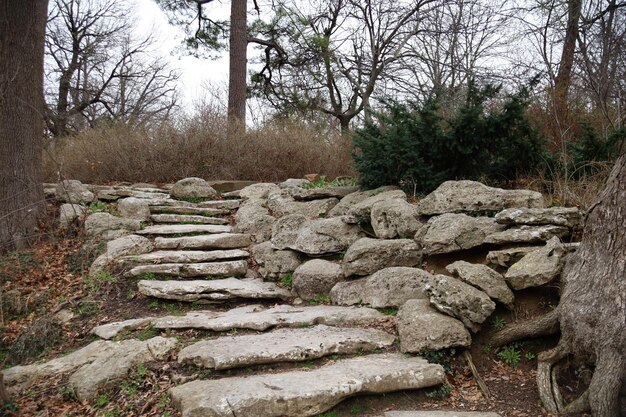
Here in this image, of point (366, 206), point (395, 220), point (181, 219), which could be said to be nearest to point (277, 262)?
point (366, 206)

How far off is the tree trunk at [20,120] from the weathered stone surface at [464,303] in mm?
5714

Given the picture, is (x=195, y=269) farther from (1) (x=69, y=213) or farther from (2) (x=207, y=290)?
(1) (x=69, y=213)

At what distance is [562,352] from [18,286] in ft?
19.0

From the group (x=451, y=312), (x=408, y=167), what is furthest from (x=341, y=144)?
(x=451, y=312)

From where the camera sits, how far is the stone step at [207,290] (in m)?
4.92

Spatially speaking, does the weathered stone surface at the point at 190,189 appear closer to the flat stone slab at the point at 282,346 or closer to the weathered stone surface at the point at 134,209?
the weathered stone surface at the point at 134,209

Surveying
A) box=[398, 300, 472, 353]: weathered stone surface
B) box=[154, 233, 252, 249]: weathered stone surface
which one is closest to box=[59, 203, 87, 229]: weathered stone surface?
box=[154, 233, 252, 249]: weathered stone surface

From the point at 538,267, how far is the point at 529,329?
1.74 feet

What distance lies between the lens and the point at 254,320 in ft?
14.2

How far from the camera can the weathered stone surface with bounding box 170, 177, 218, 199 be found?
8133 millimetres

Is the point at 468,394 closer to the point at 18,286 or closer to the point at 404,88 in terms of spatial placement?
the point at 18,286

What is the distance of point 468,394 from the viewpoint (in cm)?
341

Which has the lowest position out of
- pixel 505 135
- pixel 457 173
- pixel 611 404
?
pixel 611 404

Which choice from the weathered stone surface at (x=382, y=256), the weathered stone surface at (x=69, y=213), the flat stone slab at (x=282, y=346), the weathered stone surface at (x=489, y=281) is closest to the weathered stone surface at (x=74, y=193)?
the weathered stone surface at (x=69, y=213)
